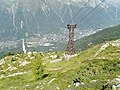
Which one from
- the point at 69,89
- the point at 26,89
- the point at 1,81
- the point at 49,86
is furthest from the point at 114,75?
the point at 1,81

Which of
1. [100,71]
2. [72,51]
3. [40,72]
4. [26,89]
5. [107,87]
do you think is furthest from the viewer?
[72,51]

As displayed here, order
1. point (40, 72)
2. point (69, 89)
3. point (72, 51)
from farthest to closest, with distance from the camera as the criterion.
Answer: point (72, 51)
point (40, 72)
point (69, 89)

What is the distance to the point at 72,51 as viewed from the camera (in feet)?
538

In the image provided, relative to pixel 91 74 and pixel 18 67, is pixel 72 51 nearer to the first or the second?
pixel 18 67

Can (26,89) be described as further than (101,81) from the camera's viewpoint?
Yes

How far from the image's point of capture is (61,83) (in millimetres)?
61906

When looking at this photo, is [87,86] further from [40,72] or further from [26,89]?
[40,72]

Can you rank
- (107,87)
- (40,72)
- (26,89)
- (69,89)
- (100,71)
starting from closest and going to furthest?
(107,87) < (69,89) < (100,71) < (26,89) < (40,72)

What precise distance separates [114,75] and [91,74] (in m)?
4.88

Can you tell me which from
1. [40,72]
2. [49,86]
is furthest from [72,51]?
[49,86]

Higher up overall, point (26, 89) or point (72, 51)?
point (72, 51)

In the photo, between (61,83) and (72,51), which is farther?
(72,51)

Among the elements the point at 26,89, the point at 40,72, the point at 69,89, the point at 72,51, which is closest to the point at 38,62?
the point at 40,72

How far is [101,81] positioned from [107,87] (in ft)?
10.9
